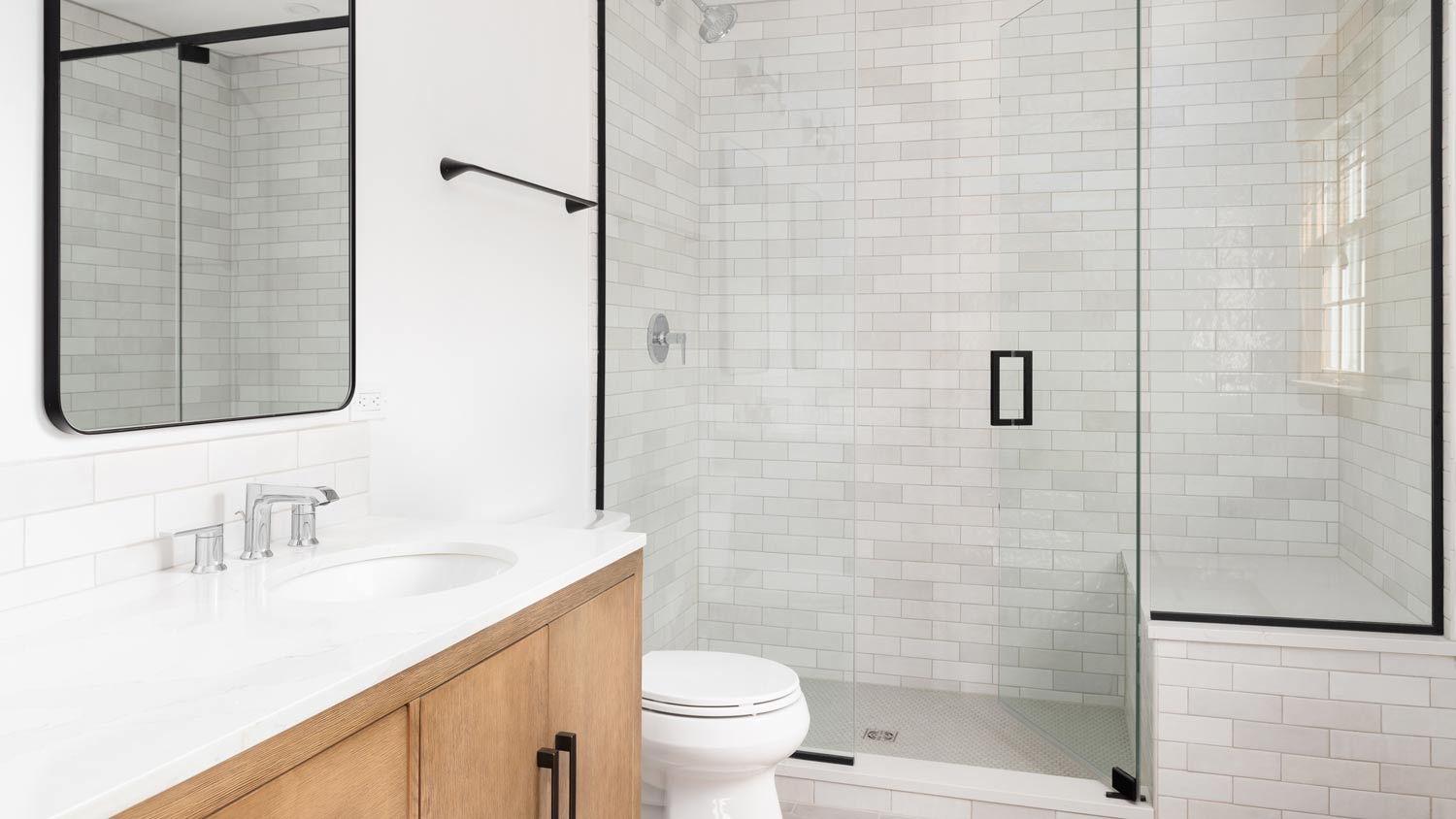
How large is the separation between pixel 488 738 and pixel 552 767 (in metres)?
0.15

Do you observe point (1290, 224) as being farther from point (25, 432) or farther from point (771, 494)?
point (25, 432)

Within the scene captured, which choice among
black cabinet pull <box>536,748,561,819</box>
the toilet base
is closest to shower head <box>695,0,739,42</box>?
the toilet base

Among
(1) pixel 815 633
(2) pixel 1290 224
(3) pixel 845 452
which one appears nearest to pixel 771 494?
(3) pixel 845 452

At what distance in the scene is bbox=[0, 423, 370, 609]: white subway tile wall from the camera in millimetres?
1117

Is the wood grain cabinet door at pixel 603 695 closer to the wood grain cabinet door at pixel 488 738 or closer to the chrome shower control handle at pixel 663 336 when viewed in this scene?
the wood grain cabinet door at pixel 488 738

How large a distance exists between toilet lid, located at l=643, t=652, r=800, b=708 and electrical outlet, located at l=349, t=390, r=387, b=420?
32.5 inches

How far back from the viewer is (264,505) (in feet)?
4.51

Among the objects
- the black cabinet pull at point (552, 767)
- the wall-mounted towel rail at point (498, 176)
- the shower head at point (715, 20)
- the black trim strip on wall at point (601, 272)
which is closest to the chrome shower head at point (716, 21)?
the shower head at point (715, 20)

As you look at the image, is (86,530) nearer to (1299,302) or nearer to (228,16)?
(228,16)

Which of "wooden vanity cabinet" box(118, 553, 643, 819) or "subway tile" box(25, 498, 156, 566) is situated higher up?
"subway tile" box(25, 498, 156, 566)

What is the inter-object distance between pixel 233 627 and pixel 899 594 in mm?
2696

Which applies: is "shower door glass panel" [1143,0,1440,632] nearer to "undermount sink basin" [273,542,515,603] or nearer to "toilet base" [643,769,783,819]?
"toilet base" [643,769,783,819]

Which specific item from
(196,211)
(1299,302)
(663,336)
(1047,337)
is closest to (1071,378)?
(1047,337)

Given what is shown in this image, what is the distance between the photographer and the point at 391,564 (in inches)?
58.2
